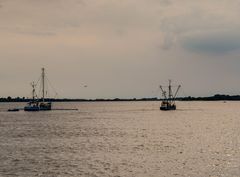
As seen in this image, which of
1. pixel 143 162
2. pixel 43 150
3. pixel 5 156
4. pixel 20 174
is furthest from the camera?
pixel 43 150

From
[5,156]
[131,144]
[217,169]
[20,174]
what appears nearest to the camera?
[20,174]

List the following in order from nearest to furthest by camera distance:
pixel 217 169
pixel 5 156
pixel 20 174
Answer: pixel 20 174 < pixel 217 169 < pixel 5 156

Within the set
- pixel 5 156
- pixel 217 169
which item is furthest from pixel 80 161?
pixel 217 169

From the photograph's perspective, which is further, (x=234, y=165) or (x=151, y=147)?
(x=151, y=147)

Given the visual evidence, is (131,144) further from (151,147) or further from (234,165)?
(234,165)

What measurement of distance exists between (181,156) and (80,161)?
14017 millimetres

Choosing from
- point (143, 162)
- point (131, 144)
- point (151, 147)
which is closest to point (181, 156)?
point (143, 162)

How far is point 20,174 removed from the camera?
5256 centimetres

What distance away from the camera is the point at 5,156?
6744cm

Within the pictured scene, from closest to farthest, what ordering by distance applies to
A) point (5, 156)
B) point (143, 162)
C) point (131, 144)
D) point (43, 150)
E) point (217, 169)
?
point (217, 169)
point (143, 162)
point (5, 156)
point (43, 150)
point (131, 144)

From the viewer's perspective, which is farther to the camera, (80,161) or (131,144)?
(131,144)

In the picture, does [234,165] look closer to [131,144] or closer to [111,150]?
[111,150]

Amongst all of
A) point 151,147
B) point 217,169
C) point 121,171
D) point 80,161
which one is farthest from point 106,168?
point 151,147

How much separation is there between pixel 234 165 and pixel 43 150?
29.8 m
